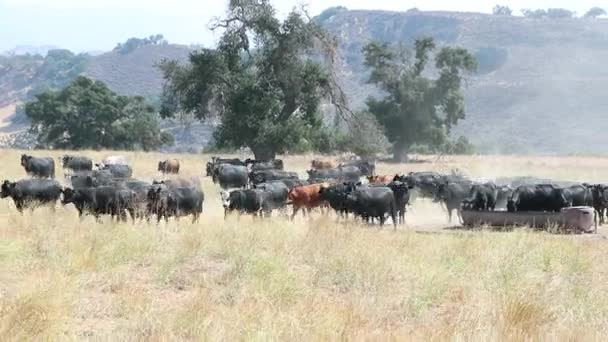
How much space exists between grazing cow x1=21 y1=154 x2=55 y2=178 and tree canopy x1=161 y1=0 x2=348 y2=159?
561 inches

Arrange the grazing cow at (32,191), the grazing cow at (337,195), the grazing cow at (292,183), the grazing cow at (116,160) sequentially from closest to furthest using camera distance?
1. the grazing cow at (32,191)
2. the grazing cow at (337,195)
3. the grazing cow at (292,183)
4. the grazing cow at (116,160)

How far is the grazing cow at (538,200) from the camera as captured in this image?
1013 inches

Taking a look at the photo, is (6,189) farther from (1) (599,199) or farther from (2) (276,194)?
(1) (599,199)

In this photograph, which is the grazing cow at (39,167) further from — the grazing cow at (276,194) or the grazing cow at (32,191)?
the grazing cow at (276,194)

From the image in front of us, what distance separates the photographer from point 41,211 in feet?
72.6

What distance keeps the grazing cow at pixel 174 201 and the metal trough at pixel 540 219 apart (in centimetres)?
768

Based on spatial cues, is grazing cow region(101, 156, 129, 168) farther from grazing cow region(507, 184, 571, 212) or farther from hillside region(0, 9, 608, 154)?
hillside region(0, 9, 608, 154)

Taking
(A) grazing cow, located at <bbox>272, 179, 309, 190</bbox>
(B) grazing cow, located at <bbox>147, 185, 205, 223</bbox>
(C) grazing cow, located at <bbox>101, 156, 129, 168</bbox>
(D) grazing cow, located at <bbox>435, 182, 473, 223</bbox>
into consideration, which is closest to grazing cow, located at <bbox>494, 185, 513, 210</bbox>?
(D) grazing cow, located at <bbox>435, 182, 473, 223</bbox>

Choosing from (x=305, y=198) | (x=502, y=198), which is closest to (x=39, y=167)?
(x=305, y=198)

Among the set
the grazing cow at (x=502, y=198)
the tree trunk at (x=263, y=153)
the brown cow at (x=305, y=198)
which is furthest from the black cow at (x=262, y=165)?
the grazing cow at (x=502, y=198)

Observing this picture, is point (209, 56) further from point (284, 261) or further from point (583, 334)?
point (583, 334)

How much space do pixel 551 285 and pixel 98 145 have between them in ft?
204

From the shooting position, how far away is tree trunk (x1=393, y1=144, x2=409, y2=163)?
70.2 meters

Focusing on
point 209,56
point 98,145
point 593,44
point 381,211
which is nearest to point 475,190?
point 381,211
